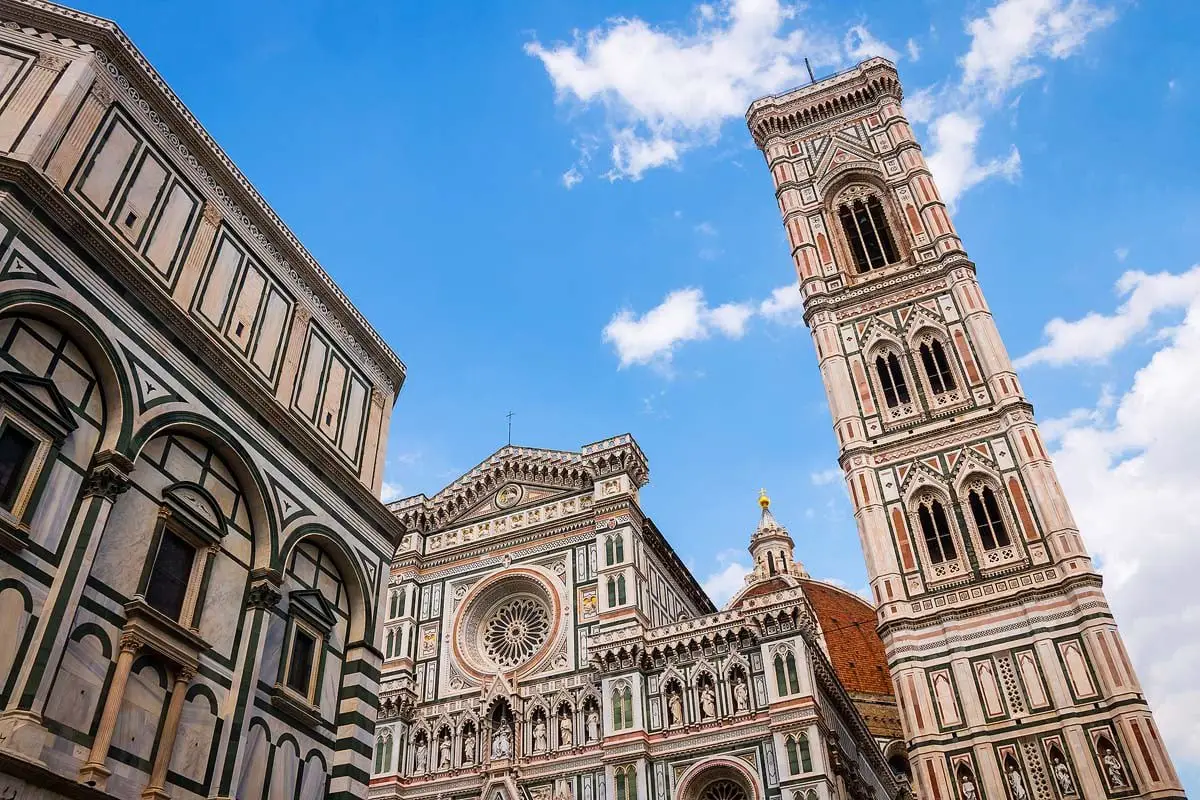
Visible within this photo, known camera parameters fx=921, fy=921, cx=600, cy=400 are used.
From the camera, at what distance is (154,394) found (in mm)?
10789

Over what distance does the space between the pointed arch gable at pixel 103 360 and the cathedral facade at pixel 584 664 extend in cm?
1409

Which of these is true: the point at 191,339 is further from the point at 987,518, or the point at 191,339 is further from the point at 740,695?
the point at 987,518

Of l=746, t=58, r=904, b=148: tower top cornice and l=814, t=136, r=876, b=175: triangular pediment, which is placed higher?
l=746, t=58, r=904, b=148: tower top cornice

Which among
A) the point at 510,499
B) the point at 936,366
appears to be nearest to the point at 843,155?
the point at 936,366

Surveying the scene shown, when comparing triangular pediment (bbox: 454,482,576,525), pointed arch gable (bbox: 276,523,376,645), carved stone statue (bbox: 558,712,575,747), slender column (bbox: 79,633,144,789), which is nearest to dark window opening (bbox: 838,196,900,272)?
triangular pediment (bbox: 454,482,576,525)

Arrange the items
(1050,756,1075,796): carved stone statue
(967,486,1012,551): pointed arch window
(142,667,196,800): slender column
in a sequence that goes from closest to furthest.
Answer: (142,667,196,800): slender column → (1050,756,1075,796): carved stone statue → (967,486,1012,551): pointed arch window

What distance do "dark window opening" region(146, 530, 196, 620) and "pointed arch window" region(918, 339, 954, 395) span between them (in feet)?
82.6

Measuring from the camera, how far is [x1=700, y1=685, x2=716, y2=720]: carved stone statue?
26031 millimetres

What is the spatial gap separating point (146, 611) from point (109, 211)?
4.76 meters

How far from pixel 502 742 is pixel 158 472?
19689mm

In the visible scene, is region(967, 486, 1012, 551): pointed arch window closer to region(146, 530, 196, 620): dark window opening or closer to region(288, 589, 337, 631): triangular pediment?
region(288, 589, 337, 631): triangular pediment

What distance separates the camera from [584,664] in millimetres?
Answer: 28891

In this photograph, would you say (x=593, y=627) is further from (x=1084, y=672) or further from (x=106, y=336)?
(x=106, y=336)

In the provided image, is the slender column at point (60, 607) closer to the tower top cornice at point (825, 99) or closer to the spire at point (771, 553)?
the tower top cornice at point (825, 99)
